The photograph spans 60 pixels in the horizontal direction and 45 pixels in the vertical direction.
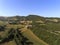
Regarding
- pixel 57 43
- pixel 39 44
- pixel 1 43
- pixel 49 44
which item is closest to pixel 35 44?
pixel 39 44

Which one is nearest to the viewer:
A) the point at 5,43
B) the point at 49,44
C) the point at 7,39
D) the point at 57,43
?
the point at 57,43

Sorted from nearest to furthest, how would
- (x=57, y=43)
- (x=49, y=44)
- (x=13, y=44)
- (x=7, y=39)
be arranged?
1. (x=57, y=43)
2. (x=49, y=44)
3. (x=13, y=44)
4. (x=7, y=39)

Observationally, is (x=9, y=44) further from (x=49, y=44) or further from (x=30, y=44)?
(x=49, y=44)

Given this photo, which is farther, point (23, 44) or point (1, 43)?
point (1, 43)

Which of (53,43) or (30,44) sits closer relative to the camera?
(53,43)

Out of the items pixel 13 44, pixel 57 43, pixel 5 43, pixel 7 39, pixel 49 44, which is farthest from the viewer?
pixel 7 39

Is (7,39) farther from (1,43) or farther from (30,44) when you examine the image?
(30,44)

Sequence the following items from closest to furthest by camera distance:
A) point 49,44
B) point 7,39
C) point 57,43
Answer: point 57,43
point 49,44
point 7,39

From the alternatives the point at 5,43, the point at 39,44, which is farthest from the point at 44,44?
the point at 5,43
